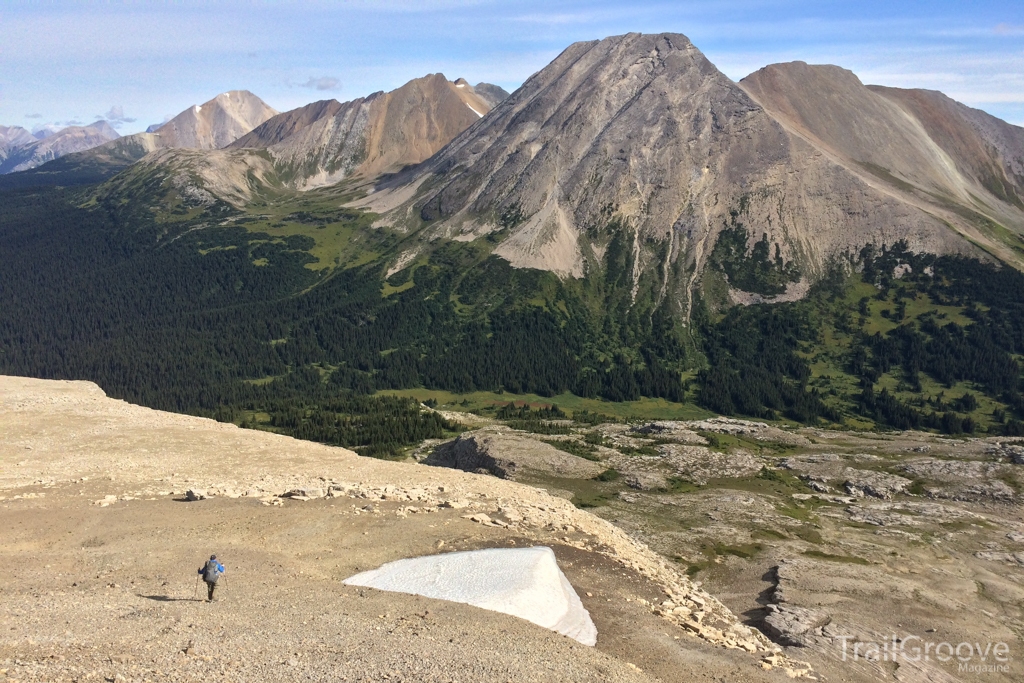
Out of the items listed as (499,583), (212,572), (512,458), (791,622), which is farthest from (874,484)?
(212,572)

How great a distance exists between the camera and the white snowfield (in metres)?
39.1

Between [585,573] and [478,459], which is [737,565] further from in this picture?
[478,459]

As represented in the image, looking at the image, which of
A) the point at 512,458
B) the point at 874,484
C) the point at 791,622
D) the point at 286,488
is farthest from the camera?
the point at 512,458

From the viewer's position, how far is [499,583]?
41.3 metres

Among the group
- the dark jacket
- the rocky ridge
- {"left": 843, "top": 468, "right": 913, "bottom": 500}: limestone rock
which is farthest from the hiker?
{"left": 843, "top": 468, "right": 913, "bottom": 500}: limestone rock

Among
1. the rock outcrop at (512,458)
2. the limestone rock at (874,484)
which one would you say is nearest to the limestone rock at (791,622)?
the limestone rock at (874,484)

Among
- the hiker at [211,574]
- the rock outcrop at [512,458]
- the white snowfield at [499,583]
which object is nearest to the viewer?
the hiker at [211,574]

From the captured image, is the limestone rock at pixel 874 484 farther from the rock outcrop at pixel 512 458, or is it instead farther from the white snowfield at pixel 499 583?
the white snowfield at pixel 499 583

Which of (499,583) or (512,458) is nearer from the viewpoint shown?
(499,583)

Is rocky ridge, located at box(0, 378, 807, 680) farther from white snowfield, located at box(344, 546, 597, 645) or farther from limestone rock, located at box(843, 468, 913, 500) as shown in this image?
limestone rock, located at box(843, 468, 913, 500)

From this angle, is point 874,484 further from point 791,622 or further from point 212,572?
point 212,572

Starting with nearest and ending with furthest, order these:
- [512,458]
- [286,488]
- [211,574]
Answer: [211,574] < [286,488] < [512,458]

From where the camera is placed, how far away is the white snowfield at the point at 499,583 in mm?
39062

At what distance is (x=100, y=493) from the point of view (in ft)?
177
